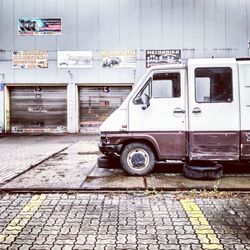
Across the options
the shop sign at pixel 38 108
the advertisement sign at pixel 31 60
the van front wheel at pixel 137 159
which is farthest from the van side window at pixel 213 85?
the shop sign at pixel 38 108

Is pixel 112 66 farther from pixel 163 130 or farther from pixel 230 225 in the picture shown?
pixel 230 225

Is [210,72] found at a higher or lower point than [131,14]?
lower

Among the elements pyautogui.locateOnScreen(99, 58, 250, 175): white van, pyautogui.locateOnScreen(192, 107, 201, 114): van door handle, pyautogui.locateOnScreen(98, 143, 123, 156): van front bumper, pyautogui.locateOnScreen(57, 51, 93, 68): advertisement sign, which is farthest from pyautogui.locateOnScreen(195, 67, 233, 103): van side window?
pyautogui.locateOnScreen(57, 51, 93, 68): advertisement sign

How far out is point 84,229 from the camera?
4723 mm

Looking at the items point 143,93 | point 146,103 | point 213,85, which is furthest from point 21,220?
point 213,85

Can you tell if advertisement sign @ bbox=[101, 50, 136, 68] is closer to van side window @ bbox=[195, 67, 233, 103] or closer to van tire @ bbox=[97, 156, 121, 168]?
van tire @ bbox=[97, 156, 121, 168]

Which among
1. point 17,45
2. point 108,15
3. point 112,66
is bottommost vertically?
point 112,66

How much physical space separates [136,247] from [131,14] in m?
17.6

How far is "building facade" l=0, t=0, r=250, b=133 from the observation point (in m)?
19.9

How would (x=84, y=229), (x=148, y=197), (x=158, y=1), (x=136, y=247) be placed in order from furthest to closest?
(x=158, y=1), (x=148, y=197), (x=84, y=229), (x=136, y=247)

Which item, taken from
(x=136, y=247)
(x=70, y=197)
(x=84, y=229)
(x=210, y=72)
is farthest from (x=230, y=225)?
(x=210, y=72)

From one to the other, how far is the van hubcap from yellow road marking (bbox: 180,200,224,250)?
198 centimetres

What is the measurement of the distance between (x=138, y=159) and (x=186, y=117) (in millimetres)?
1375

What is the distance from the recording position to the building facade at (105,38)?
19938 mm
